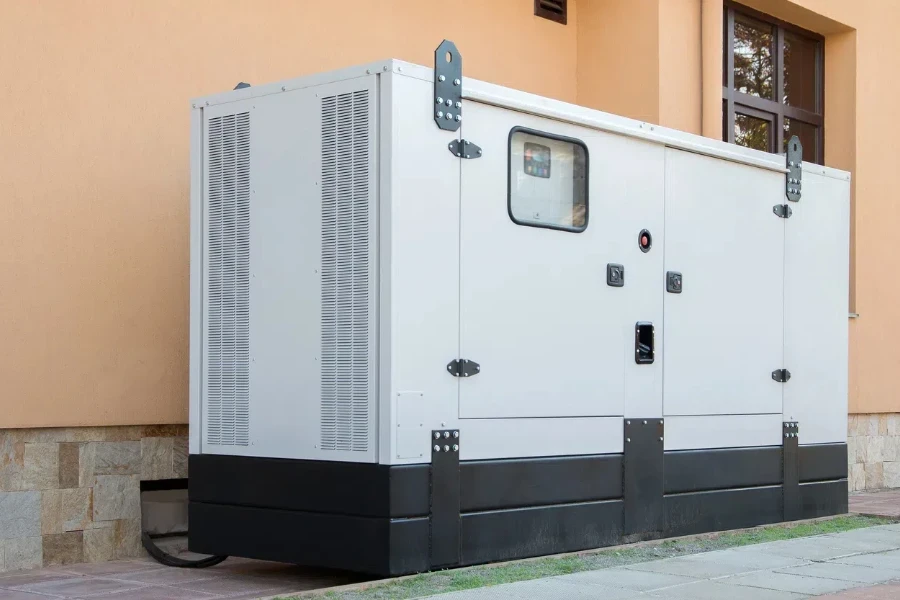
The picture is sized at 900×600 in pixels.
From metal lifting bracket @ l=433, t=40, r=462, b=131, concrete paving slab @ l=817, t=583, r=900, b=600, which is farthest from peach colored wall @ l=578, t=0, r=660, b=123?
concrete paving slab @ l=817, t=583, r=900, b=600

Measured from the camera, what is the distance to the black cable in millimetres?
5746

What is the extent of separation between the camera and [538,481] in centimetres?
563

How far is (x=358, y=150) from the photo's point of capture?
16.9 feet

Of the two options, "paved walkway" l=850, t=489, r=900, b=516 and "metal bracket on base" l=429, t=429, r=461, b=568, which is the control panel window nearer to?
"metal bracket on base" l=429, t=429, r=461, b=568

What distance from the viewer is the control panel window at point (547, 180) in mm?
5660

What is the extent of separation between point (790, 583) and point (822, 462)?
103 inches

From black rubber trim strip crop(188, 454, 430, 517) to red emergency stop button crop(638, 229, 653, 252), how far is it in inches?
73.8

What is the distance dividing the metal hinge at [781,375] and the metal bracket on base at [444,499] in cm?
261

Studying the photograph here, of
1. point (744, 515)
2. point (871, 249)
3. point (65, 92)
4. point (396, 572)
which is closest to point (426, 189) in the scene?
point (396, 572)

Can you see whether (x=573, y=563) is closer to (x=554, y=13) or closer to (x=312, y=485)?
(x=312, y=485)

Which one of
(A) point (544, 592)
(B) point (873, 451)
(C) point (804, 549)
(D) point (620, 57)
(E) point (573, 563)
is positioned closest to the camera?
(A) point (544, 592)

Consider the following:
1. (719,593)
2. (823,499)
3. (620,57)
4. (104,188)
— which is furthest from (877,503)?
(104,188)

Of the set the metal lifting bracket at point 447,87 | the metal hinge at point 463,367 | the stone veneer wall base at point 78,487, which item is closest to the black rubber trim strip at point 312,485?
the metal hinge at point 463,367

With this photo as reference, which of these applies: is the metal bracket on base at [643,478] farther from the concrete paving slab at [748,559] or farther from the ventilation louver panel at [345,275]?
the ventilation louver panel at [345,275]
